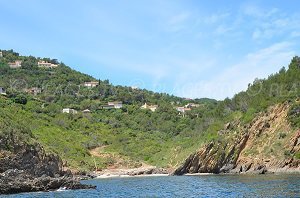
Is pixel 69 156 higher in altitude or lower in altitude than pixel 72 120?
lower

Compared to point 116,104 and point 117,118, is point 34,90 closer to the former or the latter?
point 116,104

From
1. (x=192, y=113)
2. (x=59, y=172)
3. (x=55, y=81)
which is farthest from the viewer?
(x=55, y=81)

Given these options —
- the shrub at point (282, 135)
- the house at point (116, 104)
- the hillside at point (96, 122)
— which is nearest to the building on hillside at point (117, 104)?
the house at point (116, 104)

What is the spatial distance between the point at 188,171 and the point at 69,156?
101 ft

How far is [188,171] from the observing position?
101 metres

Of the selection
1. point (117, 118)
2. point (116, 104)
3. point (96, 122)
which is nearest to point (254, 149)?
point (96, 122)

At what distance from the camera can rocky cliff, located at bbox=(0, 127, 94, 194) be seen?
57781 mm

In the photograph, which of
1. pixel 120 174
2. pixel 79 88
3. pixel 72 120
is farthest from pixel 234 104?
pixel 79 88

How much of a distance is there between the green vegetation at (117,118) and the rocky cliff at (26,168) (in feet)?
21.5

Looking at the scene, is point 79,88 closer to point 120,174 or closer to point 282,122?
point 120,174

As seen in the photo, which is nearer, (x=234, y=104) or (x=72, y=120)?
(x=234, y=104)

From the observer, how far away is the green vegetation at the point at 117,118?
10488cm

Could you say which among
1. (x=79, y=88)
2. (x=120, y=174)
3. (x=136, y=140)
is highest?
(x=79, y=88)

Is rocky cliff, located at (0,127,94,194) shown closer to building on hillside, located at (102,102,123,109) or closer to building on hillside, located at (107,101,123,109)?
building on hillside, located at (102,102,123,109)
